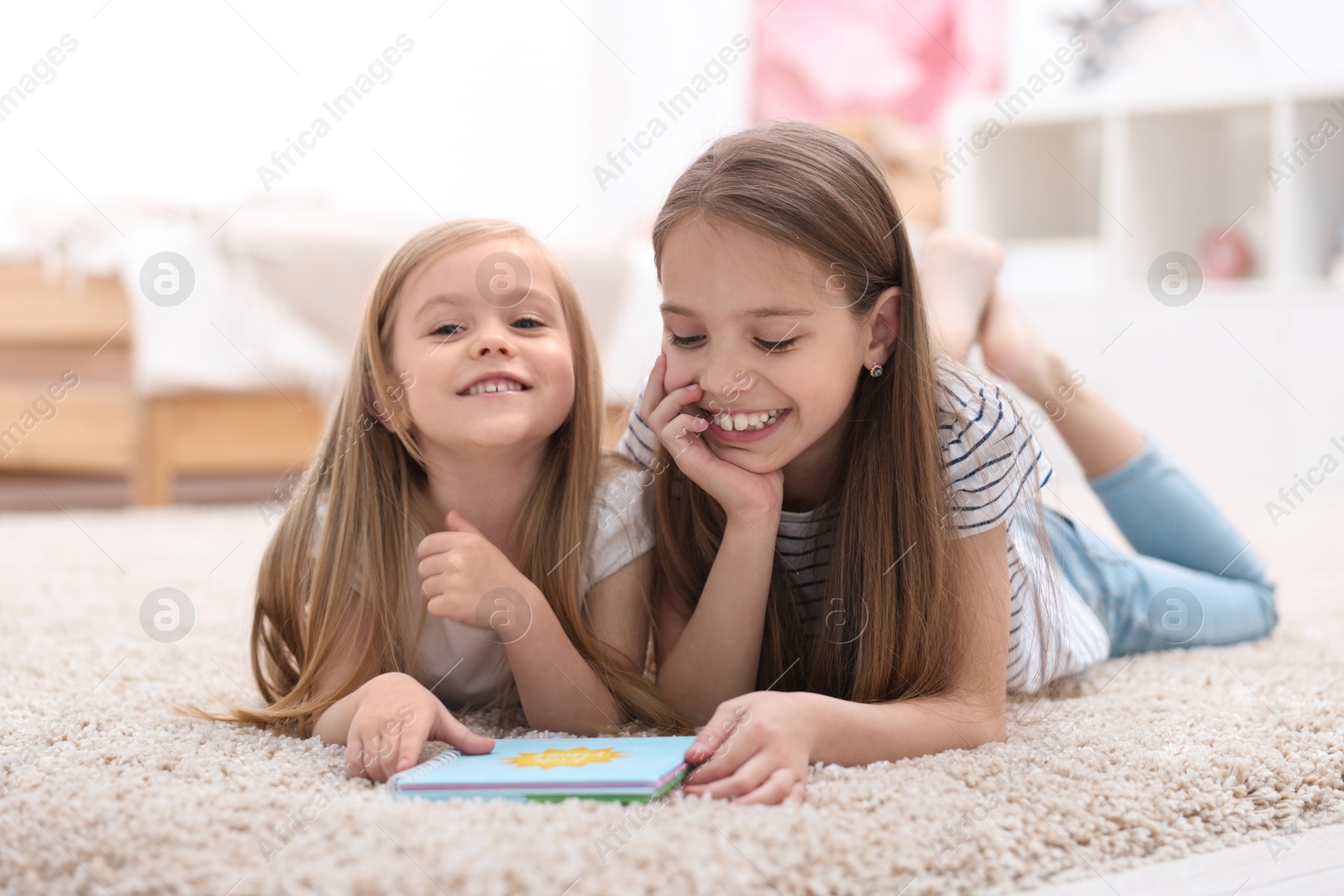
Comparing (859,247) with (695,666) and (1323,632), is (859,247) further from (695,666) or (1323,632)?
(1323,632)

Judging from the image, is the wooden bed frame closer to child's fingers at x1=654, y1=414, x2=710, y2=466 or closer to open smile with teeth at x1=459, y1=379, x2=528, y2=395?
open smile with teeth at x1=459, y1=379, x2=528, y2=395

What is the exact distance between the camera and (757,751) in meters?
0.70

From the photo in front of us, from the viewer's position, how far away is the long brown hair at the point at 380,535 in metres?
0.91

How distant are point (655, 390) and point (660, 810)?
0.35m

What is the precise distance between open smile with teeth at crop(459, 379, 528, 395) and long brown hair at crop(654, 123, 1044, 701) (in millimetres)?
148

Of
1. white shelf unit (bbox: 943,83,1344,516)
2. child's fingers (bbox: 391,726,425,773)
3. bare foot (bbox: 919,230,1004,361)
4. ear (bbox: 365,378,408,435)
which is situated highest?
white shelf unit (bbox: 943,83,1344,516)

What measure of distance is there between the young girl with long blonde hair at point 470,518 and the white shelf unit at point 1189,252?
2174 mm

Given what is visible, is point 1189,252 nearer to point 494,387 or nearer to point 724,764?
point 494,387

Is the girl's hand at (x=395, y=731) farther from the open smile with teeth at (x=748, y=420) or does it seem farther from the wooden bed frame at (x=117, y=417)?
the wooden bed frame at (x=117, y=417)

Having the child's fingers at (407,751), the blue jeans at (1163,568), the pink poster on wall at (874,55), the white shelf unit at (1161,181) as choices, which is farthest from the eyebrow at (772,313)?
the pink poster on wall at (874,55)

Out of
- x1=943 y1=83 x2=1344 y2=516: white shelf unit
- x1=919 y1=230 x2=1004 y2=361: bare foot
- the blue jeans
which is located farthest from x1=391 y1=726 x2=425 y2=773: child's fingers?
x1=943 y1=83 x2=1344 y2=516: white shelf unit

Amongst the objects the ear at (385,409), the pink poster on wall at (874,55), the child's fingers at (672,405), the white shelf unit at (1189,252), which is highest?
the pink poster on wall at (874,55)

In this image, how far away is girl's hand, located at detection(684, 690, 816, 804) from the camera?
26.7 inches

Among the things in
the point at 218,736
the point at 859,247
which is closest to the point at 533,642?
the point at 218,736
